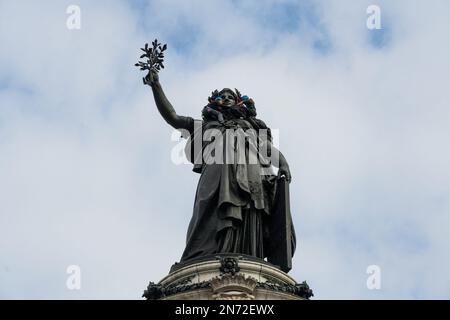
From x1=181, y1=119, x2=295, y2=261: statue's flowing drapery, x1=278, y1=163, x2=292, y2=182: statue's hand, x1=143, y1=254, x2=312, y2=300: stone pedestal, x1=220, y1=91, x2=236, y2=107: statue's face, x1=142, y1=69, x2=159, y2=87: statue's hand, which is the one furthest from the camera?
x1=220, y1=91, x2=236, y2=107: statue's face

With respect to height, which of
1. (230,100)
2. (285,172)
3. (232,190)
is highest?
(230,100)

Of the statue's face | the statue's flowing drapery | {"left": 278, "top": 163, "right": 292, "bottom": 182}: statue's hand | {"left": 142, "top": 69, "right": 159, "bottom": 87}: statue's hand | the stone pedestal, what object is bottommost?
the stone pedestal

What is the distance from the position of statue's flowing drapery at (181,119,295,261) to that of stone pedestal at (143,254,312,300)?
1245mm

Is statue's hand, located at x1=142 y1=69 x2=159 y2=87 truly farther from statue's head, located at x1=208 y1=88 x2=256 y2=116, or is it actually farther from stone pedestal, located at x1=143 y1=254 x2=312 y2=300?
stone pedestal, located at x1=143 y1=254 x2=312 y2=300

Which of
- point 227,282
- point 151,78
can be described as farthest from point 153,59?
point 227,282

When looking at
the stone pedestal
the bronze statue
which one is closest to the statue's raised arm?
the bronze statue

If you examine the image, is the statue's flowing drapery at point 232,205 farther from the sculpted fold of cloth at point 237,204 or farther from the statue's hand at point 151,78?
the statue's hand at point 151,78

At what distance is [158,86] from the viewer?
2842 centimetres

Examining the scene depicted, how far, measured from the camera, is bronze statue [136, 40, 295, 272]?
85.5ft

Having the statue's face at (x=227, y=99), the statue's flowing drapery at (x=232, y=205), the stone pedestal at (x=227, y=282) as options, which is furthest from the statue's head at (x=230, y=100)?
the stone pedestal at (x=227, y=282)

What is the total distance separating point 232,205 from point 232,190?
49 centimetres

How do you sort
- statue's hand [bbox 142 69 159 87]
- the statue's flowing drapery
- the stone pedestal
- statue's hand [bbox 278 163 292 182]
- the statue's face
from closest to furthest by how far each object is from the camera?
Answer: the stone pedestal, the statue's flowing drapery, statue's hand [bbox 278 163 292 182], statue's hand [bbox 142 69 159 87], the statue's face

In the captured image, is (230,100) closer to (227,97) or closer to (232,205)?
(227,97)

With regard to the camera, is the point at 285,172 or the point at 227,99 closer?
the point at 285,172
